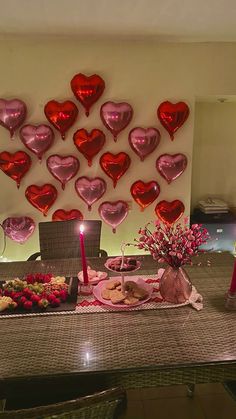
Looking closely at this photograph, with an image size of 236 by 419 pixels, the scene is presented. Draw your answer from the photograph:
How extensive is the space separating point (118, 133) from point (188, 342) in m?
2.07

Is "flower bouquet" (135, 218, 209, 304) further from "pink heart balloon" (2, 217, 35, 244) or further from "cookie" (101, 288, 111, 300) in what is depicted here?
"pink heart balloon" (2, 217, 35, 244)

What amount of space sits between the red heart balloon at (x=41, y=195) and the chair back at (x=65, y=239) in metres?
0.70

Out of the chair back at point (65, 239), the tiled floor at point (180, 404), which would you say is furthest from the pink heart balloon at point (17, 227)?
the tiled floor at point (180, 404)

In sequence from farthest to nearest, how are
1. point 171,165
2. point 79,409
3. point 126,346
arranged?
1. point 171,165
2. point 126,346
3. point 79,409

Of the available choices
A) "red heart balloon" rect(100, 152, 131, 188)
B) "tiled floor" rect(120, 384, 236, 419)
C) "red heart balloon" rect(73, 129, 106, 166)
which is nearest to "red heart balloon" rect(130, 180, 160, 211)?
"red heart balloon" rect(100, 152, 131, 188)

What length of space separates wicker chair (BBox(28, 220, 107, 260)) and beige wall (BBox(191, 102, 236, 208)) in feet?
5.43

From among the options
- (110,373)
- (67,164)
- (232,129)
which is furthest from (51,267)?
(232,129)

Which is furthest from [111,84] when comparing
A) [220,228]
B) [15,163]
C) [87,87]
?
[220,228]

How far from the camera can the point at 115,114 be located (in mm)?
2770

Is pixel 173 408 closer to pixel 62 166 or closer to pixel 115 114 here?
pixel 62 166

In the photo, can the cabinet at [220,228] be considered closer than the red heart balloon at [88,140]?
No

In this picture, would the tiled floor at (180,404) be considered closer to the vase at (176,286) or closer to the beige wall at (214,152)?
the vase at (176,286)

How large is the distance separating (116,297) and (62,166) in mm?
1708

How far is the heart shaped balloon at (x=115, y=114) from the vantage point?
2.77 m
